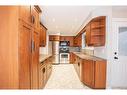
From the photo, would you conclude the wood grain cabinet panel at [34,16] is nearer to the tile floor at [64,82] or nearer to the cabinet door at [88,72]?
the cabinet door at [88,72]

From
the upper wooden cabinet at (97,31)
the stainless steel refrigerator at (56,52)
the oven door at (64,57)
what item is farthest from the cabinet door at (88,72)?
the oven door at (64,57)

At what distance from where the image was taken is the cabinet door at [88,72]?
13.2ft

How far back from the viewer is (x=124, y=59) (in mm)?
4074

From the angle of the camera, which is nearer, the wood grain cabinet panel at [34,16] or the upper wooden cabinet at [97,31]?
the wood grain cabinet panel at [34,16]

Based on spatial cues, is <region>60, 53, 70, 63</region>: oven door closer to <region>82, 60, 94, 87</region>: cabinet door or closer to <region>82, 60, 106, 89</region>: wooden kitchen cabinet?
<region>82, 60, 94, 87</region>: cabinet door

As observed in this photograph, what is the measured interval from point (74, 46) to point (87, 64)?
6.46 m

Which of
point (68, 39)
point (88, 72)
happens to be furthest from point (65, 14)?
point (68, 39)

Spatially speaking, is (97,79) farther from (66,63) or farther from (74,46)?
(74,46)

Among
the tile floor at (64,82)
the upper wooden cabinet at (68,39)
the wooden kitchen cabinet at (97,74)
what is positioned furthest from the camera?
the upper wooden cabinet at (68,39)

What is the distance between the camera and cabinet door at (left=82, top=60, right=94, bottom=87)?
4.03m
